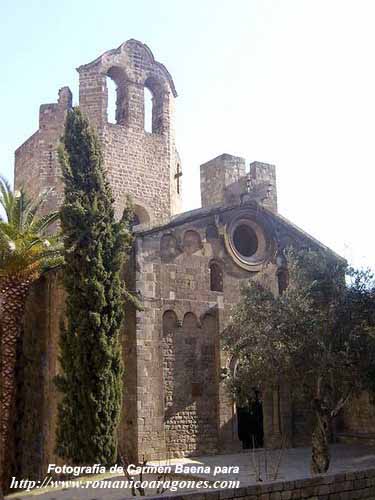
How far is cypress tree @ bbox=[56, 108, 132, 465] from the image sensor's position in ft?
44.1

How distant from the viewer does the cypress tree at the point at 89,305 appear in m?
13.5

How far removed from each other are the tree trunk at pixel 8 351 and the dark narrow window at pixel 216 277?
5.36 metres

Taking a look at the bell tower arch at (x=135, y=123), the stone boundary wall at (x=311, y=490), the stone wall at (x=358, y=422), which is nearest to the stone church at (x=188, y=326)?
the stone wall at (x=358, y=422)

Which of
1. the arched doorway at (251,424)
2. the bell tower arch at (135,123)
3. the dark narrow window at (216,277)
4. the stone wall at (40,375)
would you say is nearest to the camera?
the stone wall at (40,375)

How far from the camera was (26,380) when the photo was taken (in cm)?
1705

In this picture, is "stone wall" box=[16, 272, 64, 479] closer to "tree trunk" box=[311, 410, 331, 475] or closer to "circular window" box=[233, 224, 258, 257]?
"circular window" box=[233, 224, 258, 257]

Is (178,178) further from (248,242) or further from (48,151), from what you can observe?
(248,242)

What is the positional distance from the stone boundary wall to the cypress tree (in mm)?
5674

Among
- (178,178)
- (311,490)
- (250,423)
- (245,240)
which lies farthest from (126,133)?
(311,490)

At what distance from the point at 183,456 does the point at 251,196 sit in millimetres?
7785

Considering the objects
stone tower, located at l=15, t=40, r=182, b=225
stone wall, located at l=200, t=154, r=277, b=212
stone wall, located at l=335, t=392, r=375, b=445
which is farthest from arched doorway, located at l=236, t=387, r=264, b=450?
stone tower, located at l=15, t=40, r=182, b=225

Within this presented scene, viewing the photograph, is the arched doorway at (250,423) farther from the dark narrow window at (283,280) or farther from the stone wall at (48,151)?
the stone wall at (48,151)

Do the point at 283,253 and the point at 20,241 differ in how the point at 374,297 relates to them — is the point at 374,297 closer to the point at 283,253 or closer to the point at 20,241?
the point at 283,253

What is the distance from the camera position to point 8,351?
14586 mm
